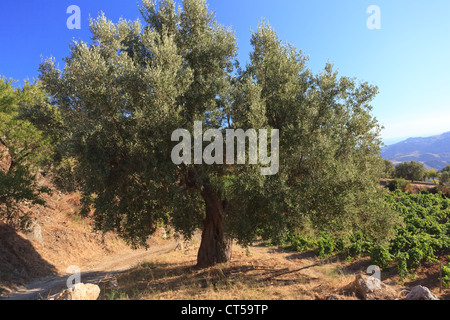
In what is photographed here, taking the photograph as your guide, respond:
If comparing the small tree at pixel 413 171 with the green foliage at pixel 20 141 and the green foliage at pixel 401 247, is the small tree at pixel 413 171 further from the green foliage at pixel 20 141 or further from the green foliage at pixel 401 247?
the green foliage at pixel 20 141

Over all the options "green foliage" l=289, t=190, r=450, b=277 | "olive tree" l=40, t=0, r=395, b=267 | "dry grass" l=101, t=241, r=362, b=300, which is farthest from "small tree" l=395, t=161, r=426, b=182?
"olive tree" l=40, t=0, r=395, b=267

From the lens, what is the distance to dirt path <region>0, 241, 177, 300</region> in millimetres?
18294

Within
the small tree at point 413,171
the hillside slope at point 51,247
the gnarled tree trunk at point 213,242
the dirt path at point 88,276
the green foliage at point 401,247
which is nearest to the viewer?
the gnarled tree trunk at point 213,242

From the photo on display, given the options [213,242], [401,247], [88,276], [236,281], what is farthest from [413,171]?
[88,276]

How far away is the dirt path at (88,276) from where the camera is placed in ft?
60.0

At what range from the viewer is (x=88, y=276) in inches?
843

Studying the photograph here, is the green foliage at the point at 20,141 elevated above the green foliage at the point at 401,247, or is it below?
above

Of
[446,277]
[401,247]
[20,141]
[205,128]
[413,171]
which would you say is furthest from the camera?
[413,171]

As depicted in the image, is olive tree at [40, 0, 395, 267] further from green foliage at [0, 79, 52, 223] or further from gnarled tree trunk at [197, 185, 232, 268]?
green foliage at [0, 79, 52, 223]

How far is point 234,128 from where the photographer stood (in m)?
13.2

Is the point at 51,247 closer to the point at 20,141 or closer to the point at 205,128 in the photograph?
the point at 20,141

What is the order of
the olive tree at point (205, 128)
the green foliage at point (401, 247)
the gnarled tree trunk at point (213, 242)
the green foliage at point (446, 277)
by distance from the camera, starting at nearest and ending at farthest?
the olive tree at point (205, 128) → the green foliage at point (446, 277) → the gnarled tree trunk at point (213, 242) → the green foliage at point (401, 247)

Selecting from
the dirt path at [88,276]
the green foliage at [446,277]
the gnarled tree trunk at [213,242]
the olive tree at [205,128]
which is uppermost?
the olive tree at [205,128]

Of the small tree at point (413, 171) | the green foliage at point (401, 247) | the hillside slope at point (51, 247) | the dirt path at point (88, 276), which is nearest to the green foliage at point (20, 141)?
the hillside slope at point (51, 247)
